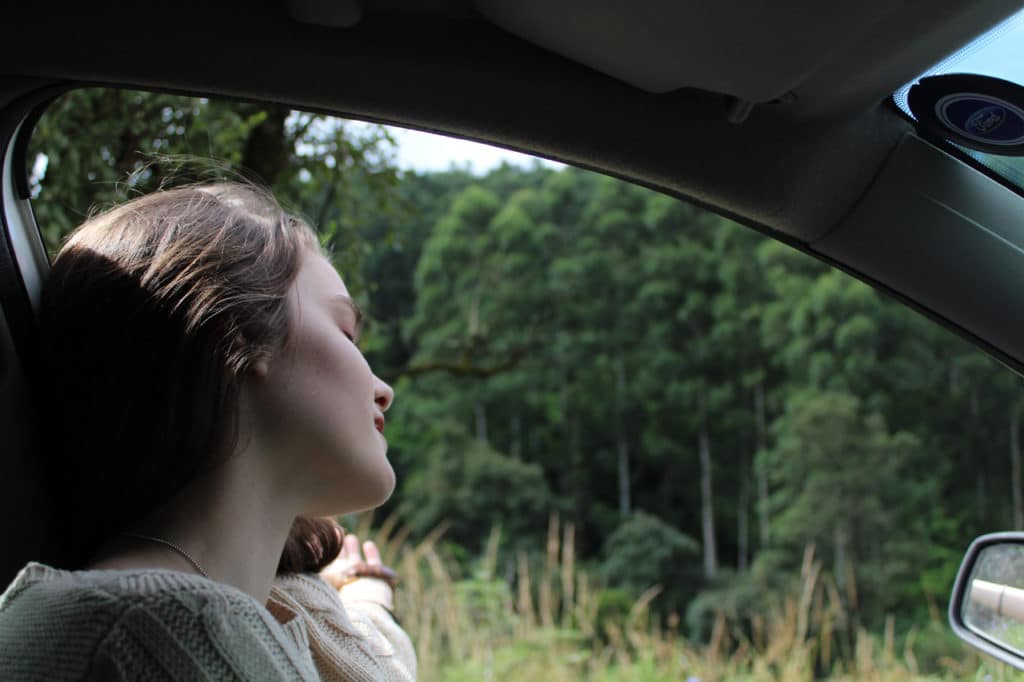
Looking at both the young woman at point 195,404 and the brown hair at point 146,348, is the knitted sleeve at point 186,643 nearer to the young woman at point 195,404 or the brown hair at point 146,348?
the young woman at point 195,404

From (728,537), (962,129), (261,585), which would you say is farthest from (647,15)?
(728,537)

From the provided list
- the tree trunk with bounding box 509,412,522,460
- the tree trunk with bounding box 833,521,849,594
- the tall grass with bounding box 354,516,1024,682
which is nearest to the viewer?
the tall grass with bounding box 354,516,1024,682

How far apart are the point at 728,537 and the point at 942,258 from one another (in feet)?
76.0

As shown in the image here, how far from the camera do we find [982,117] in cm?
109

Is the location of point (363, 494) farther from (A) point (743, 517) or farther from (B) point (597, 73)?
(A) point (743, 517)

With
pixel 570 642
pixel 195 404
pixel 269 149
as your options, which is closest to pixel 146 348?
pixel 195 404

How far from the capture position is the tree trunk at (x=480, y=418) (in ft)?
81.7

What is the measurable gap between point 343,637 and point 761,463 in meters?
21.8

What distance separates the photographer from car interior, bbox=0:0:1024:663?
98 cm

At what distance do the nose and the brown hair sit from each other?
15cm

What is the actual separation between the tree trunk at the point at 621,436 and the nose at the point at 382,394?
2366cm

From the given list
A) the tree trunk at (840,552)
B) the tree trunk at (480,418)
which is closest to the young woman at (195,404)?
the tree trunk at (840,552)

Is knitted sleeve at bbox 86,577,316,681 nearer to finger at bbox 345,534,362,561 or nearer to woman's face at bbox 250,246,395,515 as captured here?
woman's face at bbox 250,246,395,515

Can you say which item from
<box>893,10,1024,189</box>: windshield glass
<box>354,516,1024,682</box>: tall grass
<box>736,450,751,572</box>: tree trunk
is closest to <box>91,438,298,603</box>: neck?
<box>893,10,1024,189</box>: windshield glass
